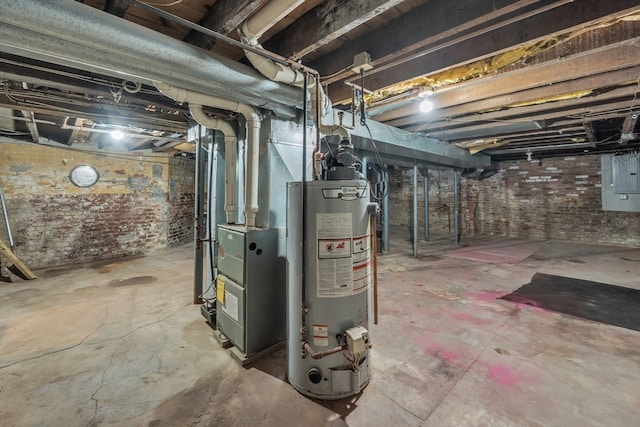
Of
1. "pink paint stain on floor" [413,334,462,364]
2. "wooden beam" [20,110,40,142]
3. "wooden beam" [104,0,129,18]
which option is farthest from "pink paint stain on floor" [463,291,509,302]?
"wooden beam" [20,110,40,142]

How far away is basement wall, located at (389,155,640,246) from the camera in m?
6.55

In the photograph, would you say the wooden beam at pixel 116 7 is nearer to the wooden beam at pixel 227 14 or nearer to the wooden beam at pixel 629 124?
the wooden beam at pixel 227 14

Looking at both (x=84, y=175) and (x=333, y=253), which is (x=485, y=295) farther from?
(x=84, y=175)

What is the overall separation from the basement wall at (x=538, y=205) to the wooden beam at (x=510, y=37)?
6.48 meters

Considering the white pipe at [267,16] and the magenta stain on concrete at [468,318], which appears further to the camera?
the magenta stain on concrete at [468,318]

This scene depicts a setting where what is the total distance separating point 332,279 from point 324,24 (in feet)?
4.81

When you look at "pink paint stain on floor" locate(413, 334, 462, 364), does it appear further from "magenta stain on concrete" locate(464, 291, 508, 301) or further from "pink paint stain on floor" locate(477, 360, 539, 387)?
"magenta stain on concrete" locate(464, 291, 508, 301)

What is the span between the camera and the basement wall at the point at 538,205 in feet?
21.5

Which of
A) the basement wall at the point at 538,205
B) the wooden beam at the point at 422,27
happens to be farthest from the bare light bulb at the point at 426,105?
the basement wall at the point at 538,205

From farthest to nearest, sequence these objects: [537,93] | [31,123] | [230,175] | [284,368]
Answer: [31,123] < [537,93] < [230,175] < [284,368]

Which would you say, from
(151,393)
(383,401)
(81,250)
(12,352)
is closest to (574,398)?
(383,401)

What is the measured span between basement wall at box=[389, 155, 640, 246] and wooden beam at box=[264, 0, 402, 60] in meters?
7.33

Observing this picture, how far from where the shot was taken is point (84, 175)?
497cm

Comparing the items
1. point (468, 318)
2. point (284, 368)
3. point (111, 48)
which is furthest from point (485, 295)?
point (111, 48)
